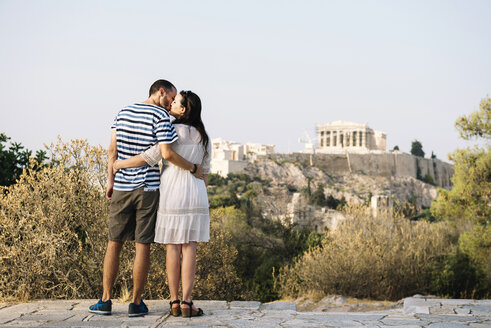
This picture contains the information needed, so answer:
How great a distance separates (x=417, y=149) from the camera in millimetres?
79375

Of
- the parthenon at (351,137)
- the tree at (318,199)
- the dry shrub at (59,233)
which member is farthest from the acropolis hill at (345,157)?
the dry shrub at (59,233)

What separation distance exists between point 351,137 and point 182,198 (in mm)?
77701

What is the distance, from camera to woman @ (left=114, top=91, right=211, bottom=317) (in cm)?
350

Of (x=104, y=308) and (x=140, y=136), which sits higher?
(x=140, y=136)

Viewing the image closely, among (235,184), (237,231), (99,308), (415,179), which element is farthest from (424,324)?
(415,179)

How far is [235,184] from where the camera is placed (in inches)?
2084

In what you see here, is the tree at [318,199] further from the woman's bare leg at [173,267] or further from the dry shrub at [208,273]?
the woman's bare leg at [173,267]

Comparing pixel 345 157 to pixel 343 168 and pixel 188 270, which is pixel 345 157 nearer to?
pixel 343 168

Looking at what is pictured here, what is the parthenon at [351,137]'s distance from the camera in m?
79.5

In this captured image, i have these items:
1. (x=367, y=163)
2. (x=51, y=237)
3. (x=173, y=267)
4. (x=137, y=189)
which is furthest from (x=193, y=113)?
(x=367, y=163)

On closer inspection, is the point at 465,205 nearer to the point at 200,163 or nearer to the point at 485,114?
the point at 485,114

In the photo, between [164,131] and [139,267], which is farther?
[139,267]

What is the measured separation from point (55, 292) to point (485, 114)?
1145 centimetres

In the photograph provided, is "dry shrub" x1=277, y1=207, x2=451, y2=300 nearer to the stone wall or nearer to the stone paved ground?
the stone paved ground
